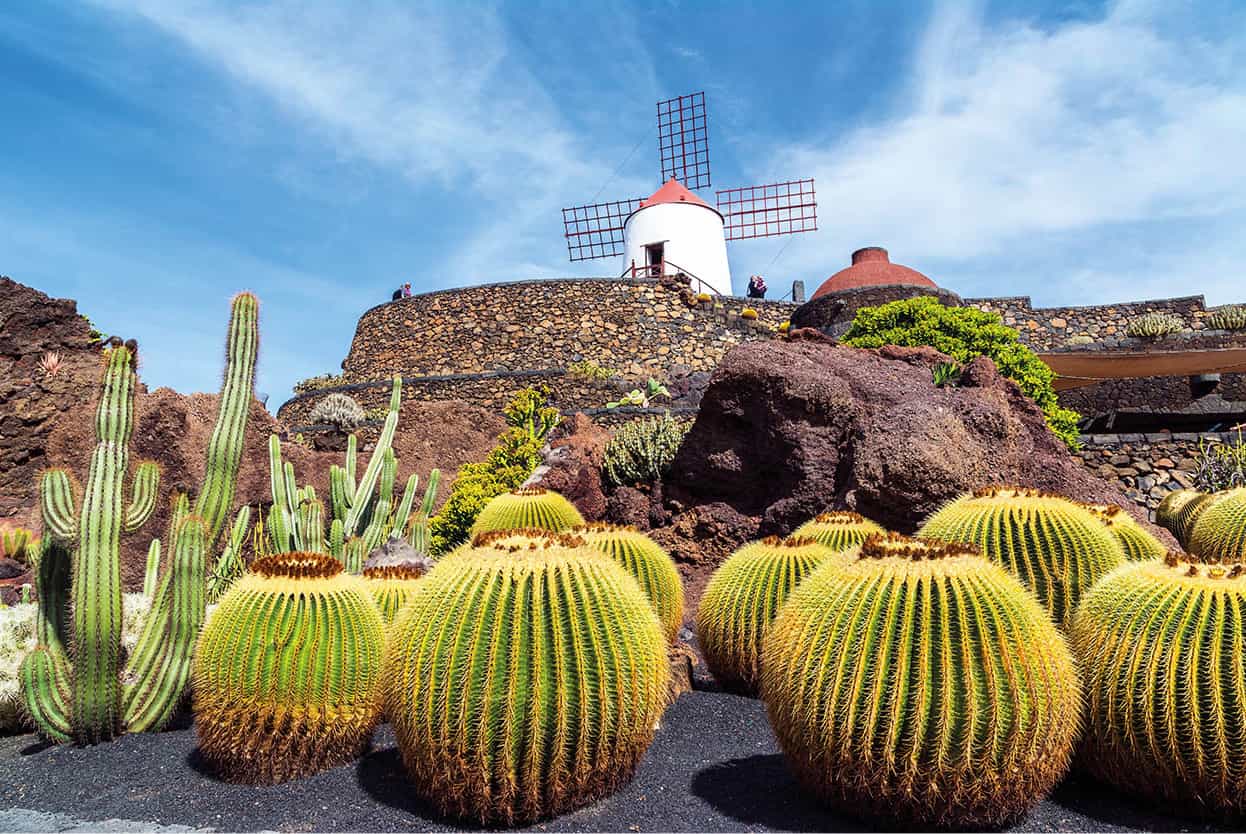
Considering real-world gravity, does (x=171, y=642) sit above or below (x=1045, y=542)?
below

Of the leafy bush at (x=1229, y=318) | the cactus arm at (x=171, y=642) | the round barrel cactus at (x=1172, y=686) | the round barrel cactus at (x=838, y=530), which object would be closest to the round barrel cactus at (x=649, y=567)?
the round barrel cactus at (x=838, y=530)

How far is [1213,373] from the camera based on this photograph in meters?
15.6

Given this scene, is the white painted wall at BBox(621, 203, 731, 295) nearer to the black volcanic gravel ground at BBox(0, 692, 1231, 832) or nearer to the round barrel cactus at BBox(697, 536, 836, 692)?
the round barrel cactus at BBox(697, 536, 836, 692)

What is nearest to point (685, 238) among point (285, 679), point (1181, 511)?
point (1181, 511)

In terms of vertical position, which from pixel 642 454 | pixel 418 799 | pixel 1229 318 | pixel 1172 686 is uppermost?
pixel 1229 318

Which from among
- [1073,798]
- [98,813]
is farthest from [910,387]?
[98,813]

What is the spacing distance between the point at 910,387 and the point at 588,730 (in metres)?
5.20

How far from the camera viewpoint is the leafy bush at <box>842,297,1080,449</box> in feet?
38.2

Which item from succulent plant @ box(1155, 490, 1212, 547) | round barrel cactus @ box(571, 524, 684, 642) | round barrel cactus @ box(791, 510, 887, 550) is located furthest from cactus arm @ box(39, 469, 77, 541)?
succulent plant @ box(1155, 490, 1212, 547)

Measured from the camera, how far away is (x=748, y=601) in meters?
4.87

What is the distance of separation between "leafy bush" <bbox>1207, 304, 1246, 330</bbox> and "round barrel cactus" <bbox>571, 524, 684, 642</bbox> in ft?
68.5

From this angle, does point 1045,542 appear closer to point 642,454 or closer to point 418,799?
point 418,799

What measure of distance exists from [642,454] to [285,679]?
16.8 ft

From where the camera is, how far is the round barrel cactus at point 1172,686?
3.10m
